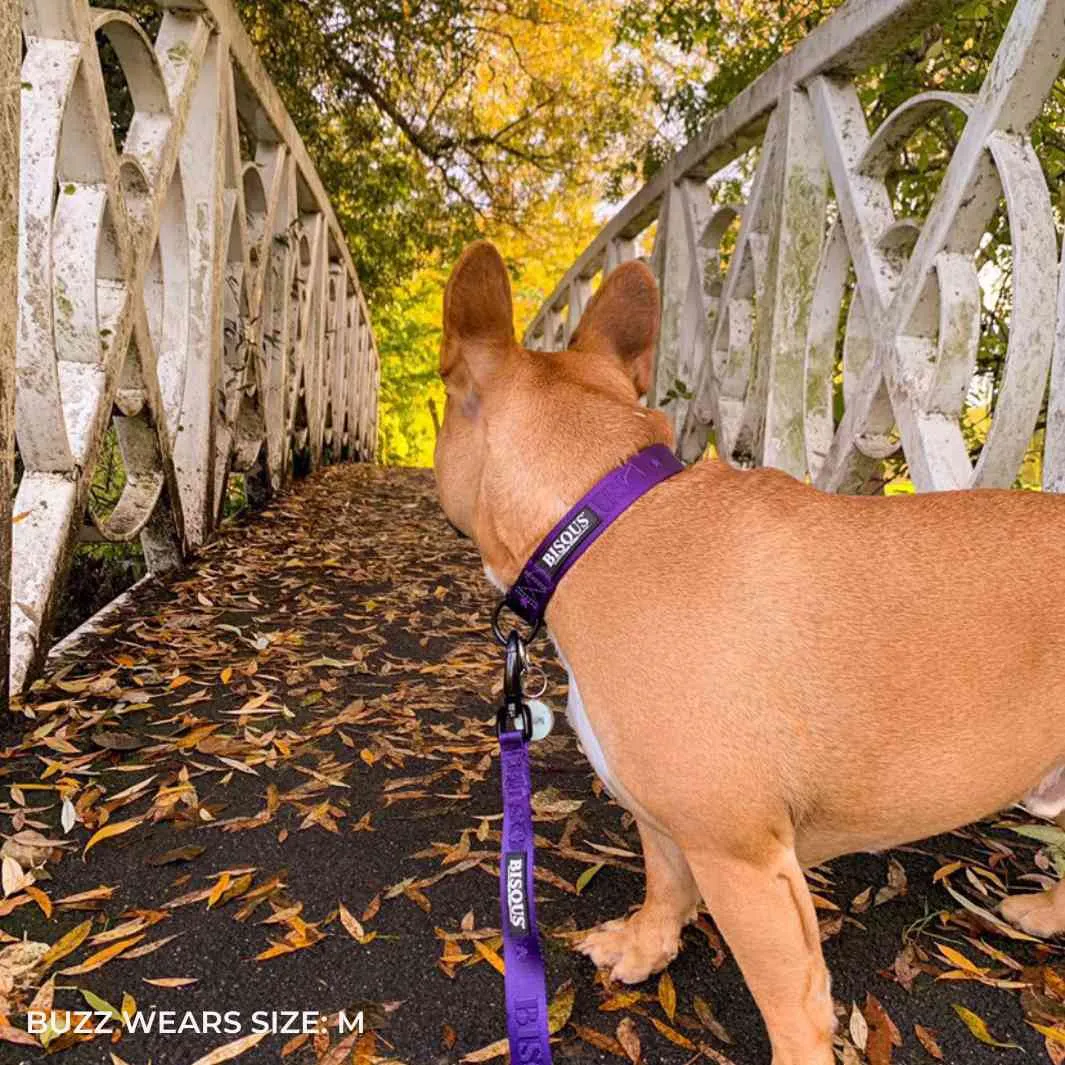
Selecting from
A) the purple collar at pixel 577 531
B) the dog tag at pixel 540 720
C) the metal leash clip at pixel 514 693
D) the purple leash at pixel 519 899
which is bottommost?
the purple leash at pixel 519 899

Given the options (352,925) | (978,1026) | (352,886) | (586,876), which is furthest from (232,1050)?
(978,1026)

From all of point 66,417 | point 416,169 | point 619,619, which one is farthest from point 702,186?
point 416,169

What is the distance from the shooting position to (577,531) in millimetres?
1764

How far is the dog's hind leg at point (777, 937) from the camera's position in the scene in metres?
1.53

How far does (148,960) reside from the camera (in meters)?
1.84

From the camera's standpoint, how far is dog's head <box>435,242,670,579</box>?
1877 millimetres

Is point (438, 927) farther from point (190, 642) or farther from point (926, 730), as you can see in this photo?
point (190, 642)

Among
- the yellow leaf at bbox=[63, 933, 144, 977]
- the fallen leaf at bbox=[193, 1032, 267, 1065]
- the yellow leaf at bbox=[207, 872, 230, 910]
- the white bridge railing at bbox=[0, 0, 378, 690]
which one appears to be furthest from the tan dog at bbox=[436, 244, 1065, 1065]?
the white bridge railing at bbox=[0, 0, 378, 690]

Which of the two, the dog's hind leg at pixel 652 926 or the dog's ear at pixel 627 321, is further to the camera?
the dog's ear at pixel 627 321

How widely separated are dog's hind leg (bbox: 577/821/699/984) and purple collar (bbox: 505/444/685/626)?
25.4 inches

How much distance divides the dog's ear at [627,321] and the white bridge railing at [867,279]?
1186 millimetres

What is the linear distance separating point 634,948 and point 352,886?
28.8 inches

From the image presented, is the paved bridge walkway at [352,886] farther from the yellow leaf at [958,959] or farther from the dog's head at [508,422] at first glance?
the dog's head at [508,422]

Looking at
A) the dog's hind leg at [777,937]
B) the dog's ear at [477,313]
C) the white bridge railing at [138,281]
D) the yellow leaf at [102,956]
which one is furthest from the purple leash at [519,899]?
the white bridge railing at [138,281]
